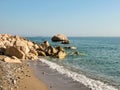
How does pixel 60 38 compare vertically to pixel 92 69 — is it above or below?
above

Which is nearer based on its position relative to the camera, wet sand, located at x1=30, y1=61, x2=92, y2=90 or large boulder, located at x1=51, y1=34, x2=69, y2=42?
wet sand, located at x1=30, y1=61, x2=92, y2=90

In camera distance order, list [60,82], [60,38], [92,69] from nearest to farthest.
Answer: [60,82] → [92,69] → [60,38]

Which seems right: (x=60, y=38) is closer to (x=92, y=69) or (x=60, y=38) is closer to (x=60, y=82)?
(x=92, y=69)

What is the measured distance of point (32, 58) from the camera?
1458 inches

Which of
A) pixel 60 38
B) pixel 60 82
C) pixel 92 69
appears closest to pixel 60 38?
pixel 60 38

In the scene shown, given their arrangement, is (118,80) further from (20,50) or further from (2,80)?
(20,50)

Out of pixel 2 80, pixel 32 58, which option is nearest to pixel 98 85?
pixel 2 80

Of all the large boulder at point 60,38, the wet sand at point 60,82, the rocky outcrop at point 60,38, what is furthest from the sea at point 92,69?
the large boulder at point 60,38

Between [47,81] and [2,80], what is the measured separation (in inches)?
153

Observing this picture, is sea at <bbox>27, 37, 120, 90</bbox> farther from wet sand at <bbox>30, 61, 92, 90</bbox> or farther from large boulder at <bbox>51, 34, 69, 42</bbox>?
large boulder at <bbox>51, 34, 69, 42</bbox>

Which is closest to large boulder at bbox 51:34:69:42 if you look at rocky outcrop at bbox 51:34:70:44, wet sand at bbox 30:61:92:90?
rocky outcrop at bbox 51:34:70:44

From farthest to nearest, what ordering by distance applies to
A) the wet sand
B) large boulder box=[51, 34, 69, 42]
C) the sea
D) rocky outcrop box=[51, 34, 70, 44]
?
large boulder box=[51, 34, 69, 42] < rocky outcrop box=[51, 34, 70, 44] < the sea < the wet sand

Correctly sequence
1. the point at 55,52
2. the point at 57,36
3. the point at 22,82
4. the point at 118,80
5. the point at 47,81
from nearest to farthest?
1. the point at 22,82
2. the point at 47,81
3. the point at 118,80
4. the point at 55,52
5. the point at 57,36

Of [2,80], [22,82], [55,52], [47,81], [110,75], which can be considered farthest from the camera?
[55,52]
